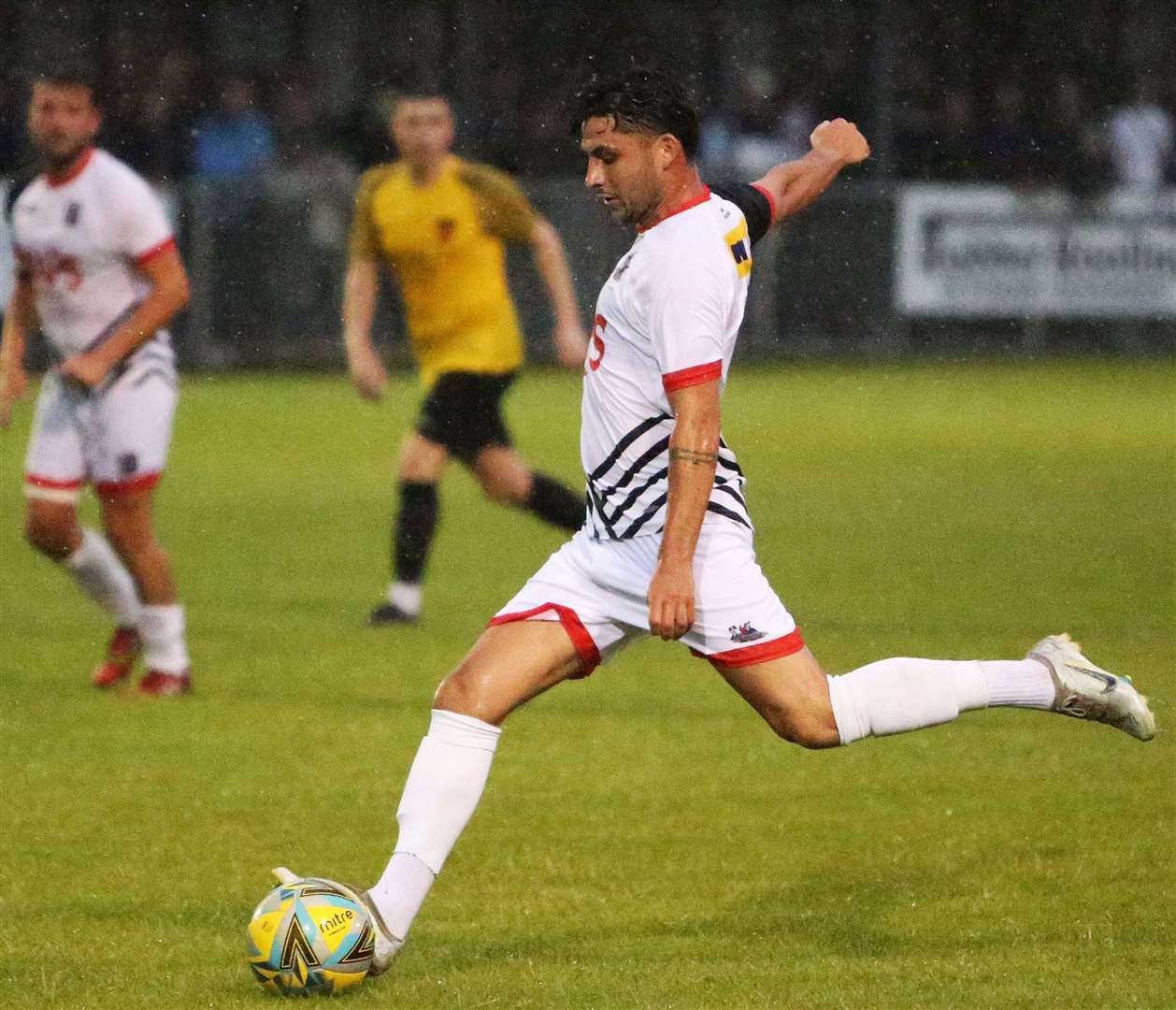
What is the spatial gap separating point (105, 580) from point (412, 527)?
189 cm

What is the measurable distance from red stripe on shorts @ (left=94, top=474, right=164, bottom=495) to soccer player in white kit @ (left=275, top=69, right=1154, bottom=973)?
3374mm

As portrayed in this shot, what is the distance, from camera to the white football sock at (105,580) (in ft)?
28.4

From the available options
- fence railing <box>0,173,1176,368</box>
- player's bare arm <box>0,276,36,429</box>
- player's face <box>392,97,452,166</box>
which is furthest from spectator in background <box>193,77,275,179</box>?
player's bare arm <box>0,276,36,429</box>

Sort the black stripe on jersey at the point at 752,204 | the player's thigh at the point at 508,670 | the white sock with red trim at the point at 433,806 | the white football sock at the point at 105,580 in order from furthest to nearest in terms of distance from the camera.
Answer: the white football sock at the point at 105,580 < the black stripe on jersey at the point at 752,204 < the player's thigh at the point at 508,670 < the white sock with red trim at the point at 433,806

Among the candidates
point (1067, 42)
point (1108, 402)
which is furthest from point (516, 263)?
point (1067, 42)

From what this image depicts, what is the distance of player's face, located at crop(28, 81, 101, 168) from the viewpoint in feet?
26.7

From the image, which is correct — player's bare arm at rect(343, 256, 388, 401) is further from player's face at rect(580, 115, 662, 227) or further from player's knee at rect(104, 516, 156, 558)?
player's face at rect(580, 115, 662, 227)

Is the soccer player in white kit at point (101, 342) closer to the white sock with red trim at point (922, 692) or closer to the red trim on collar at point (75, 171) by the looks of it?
the red trim on collar at point (75, 171)

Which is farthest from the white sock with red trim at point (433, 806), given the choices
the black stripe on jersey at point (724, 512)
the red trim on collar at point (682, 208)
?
the red trim on collar at point (682, 208)

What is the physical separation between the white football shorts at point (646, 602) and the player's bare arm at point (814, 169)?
41.7 inches

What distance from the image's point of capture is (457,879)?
235 inches

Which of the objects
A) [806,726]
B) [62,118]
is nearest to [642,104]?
[806,726]

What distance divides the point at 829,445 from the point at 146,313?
9.54 meters

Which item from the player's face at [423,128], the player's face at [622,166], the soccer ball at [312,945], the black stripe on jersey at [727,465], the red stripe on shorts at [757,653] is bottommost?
the soccer ball at [312,945]
